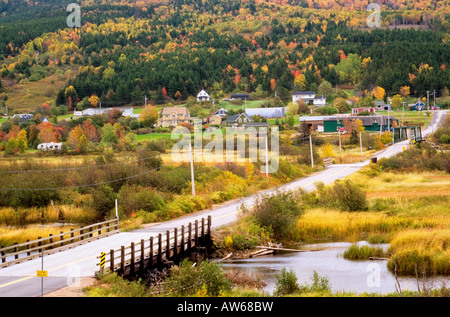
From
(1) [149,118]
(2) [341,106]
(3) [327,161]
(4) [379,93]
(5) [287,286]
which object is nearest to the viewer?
(5) [287,286]

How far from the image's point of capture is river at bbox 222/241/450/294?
83.4ft

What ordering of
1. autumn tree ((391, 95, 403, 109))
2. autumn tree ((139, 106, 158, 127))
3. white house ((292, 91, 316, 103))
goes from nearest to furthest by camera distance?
autumn tree ((139, 106, 158, 127))
autumn tree ((391, 95, 403, 109))
white house ((292, 91, 316, 103))

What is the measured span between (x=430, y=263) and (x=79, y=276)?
14.7m

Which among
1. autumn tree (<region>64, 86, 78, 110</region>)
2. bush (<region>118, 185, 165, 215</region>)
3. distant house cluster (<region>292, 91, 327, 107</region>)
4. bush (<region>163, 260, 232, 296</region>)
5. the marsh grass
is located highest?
autumn tree (<region>64, 86, 78, 110</region>)

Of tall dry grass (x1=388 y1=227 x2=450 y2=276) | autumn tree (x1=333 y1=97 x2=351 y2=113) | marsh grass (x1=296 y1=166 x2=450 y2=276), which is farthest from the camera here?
autumn tree (x1=333 y1=97 x2=351 y2=113)

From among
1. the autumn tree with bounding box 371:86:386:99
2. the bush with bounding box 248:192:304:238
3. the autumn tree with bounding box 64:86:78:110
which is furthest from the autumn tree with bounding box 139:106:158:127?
the bush with bounding box 248:192:304:238

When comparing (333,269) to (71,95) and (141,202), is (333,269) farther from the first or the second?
(71,95)

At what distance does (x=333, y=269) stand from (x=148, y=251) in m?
8.15

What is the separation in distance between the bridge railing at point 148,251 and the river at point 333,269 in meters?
2.31

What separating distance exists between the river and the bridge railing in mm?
2311

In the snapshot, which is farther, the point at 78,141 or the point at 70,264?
the point at 78,141

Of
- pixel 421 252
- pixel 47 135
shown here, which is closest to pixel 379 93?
pixel 47 135

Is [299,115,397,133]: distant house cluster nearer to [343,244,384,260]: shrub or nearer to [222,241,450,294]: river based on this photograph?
[222,241,450,294]: river

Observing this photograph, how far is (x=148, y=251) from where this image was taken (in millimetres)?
28938
